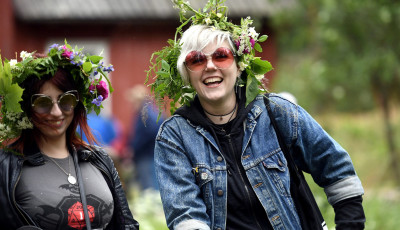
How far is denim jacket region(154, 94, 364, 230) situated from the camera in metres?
4.06

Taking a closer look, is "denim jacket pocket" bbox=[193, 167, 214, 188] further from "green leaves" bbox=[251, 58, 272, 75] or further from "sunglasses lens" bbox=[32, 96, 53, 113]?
"sunglasses lens" bbox=[32, 96, 53, 113]

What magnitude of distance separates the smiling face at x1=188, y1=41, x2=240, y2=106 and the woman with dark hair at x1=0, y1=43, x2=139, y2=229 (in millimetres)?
646

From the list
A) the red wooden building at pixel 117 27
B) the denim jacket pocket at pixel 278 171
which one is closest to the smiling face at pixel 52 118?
the denim jacket pocket at pixel 278 171

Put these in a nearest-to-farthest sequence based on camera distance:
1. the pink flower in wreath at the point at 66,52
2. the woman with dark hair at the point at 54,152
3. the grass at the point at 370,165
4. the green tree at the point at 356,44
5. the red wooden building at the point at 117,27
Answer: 1. the woman with dark hair at the point at 54,152
2. the pink flower in wreath at the point at 66,52
3. the grass at the point at 370,165
4. the green tree at the point at 356,44
5. the red wooden building at the point at 117,27

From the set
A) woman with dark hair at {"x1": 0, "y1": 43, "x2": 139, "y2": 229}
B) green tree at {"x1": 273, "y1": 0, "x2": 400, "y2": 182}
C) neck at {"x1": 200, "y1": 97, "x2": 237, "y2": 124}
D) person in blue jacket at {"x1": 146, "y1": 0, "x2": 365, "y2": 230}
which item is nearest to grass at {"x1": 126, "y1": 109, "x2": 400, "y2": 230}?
green tree at {"x1": 273, "y1": 0, "x2": 400, "y2": 182}

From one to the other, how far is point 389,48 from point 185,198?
8.56m

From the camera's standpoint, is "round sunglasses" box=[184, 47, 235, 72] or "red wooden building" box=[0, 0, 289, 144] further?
"red wooden building" box=[0, 0, 289, 144]

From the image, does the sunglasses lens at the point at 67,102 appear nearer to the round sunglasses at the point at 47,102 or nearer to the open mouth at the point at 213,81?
the round sunglasses at the point at 47,102

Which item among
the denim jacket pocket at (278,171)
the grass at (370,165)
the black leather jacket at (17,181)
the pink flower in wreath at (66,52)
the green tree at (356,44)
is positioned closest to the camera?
the black leather jacket at (17,181)

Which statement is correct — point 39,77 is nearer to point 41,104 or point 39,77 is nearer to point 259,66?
point 41,104

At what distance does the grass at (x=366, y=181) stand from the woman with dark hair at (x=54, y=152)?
3.62 metres

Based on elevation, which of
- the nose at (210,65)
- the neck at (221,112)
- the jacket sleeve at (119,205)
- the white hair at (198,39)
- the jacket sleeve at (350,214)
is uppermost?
the white hair at (198,39)

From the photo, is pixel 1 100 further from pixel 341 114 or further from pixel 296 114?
pixel 341 114

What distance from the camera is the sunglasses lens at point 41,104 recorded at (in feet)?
13.8
